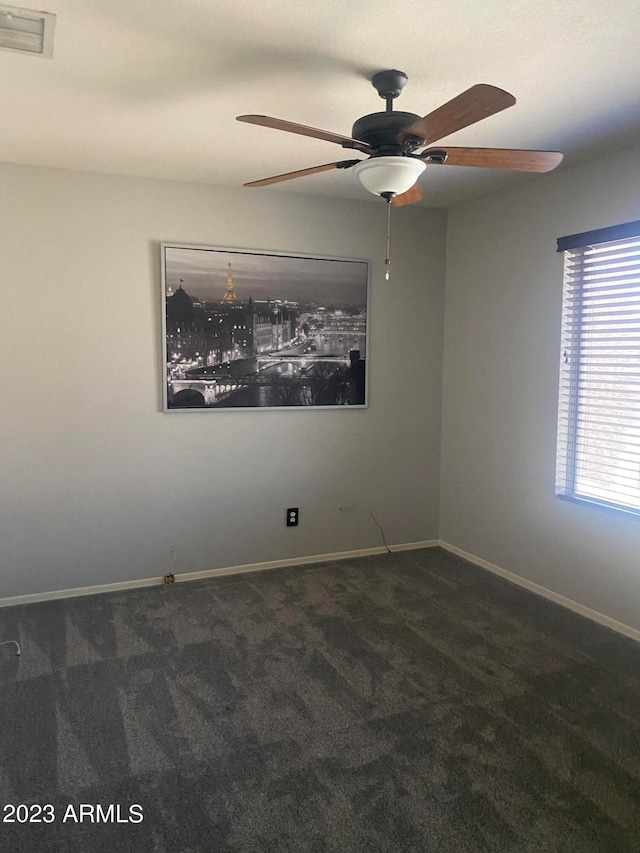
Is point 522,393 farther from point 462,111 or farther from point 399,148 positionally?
point 462,111

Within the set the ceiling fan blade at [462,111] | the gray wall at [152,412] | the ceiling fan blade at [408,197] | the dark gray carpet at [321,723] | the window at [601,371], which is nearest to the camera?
the ceiling fan blade at [462,111]

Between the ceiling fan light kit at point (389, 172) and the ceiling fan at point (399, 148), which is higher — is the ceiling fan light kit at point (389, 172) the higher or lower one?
the lower one

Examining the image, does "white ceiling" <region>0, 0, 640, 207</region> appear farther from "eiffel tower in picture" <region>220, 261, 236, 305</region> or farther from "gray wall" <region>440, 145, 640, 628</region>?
"eiffel tower in picture" <region>220, 261, 236, 305</region>

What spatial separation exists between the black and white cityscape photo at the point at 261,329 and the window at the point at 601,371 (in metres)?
1.31

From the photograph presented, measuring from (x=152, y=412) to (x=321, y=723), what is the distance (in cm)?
204

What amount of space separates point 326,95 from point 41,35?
3.30ft

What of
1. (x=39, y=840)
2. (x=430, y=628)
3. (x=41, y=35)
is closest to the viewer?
(x=39, y=840)

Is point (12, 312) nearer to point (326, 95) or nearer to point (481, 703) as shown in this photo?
point (326, 95)

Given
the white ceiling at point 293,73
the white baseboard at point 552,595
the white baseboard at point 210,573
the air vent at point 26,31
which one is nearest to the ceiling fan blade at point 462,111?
the white ceiling at point 293,73

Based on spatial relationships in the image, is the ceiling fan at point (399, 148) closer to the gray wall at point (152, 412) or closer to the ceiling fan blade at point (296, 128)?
the ceiling fan blade at point (296, 128)

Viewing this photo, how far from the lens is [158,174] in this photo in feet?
11.1

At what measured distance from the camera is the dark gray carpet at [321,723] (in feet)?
5.87

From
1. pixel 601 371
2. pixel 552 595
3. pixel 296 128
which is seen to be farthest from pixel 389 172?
pixel 552 595

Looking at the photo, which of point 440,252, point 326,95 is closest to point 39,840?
point 326,95
